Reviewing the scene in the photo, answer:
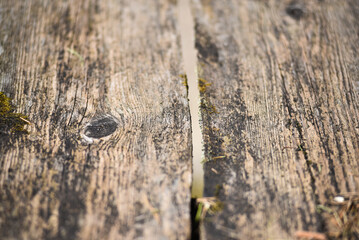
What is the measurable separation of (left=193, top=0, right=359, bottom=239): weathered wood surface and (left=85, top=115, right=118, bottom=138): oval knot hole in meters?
0.49

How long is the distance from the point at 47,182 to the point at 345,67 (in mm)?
1805

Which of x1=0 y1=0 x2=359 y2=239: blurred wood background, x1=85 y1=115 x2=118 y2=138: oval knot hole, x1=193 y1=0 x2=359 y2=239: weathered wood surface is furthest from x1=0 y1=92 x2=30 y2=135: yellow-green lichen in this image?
x1=193 y1=0 x2=359 y2=239: weathered wood surface

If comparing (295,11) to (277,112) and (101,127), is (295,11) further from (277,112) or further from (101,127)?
(101,127)

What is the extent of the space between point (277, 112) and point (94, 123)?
99 centimetres

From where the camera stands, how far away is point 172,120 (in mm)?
1536

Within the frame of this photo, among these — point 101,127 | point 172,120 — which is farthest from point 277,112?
point 101,127

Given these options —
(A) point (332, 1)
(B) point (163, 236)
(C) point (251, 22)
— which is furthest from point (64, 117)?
(A) point (332, 1)

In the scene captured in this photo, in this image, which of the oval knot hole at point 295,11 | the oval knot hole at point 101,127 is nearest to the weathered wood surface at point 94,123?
the oval knot hole at point 101,127

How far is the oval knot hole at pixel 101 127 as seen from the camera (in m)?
1.49

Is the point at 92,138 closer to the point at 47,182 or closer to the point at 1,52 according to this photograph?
the point at 47,182

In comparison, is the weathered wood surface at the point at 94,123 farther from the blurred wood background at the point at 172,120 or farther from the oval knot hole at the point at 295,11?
the oval knot hole at the point at 295,11

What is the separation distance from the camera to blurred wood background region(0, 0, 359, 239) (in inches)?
49.1

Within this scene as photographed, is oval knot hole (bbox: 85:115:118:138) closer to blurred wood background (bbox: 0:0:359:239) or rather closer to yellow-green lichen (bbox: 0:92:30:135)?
blurred wood background (bbox: 0:0:359:239)

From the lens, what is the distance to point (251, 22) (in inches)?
82.0
